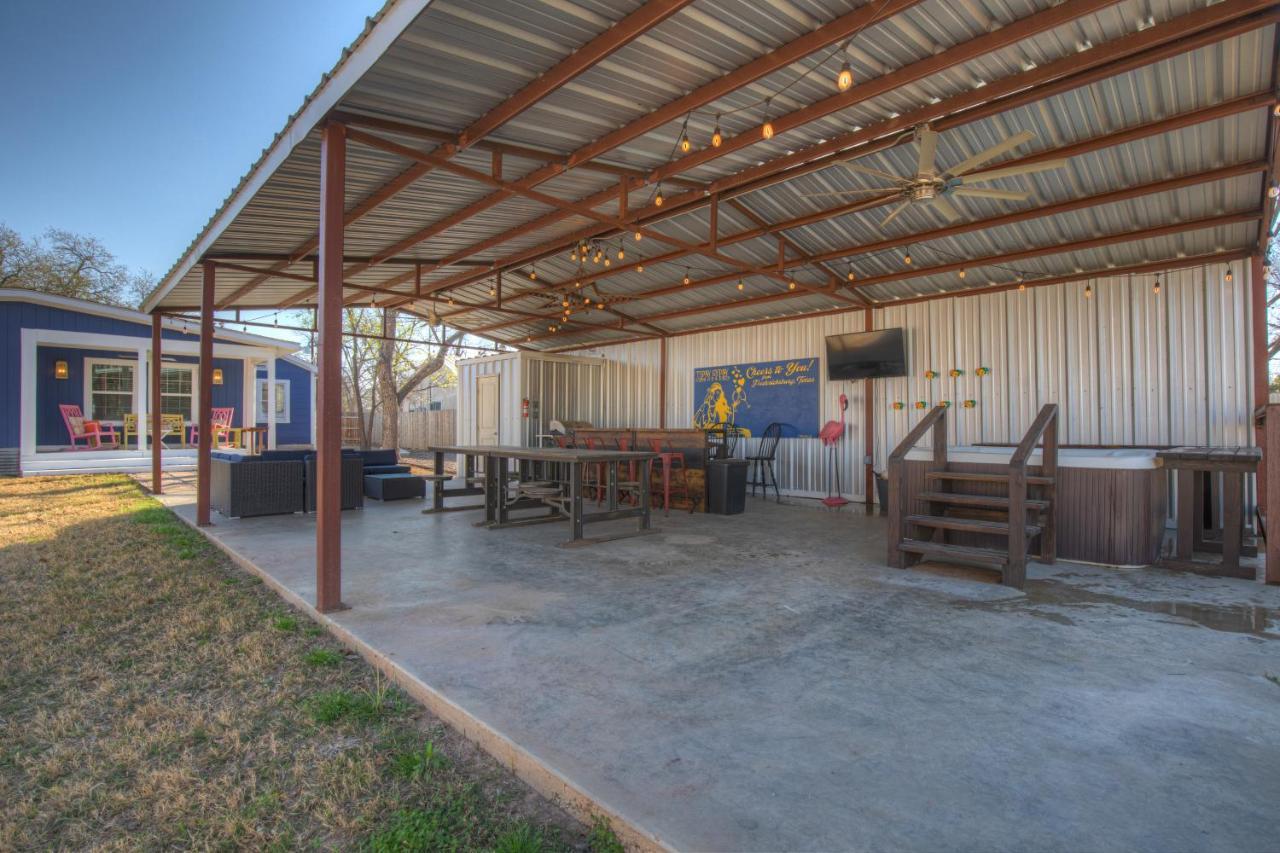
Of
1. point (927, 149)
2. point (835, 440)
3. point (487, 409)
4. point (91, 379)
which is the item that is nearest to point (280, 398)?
point (91, 379)

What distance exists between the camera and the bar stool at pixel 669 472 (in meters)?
8.26

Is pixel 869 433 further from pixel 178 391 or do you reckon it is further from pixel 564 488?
pixel 178 391

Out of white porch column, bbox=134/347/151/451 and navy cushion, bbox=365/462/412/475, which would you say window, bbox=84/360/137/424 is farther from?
navy cushion, bbox=365/462/412/475

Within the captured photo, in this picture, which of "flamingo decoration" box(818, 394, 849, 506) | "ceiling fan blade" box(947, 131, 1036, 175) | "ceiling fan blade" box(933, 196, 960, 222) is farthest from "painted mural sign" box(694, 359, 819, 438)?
"ceiling fan blade" box(947, 131, 1036, 175)

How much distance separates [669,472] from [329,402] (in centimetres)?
540

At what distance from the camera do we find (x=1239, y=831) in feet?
5.34

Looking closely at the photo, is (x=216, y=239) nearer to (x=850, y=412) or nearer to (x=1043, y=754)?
(x=1043, y=754)

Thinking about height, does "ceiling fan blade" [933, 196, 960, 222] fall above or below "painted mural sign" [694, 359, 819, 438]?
above

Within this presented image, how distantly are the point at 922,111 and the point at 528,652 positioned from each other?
4.76 metres

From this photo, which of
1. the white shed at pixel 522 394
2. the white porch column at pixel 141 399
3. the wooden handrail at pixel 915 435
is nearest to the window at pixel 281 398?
the white porch column at pixel 141 399

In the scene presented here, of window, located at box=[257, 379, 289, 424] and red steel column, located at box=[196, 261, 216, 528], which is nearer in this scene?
red steel column, located at box=[196, 261, 216, 528]

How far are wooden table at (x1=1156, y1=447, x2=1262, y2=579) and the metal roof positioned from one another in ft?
8.38

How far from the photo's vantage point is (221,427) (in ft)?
43.3

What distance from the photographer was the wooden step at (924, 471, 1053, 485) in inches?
194
